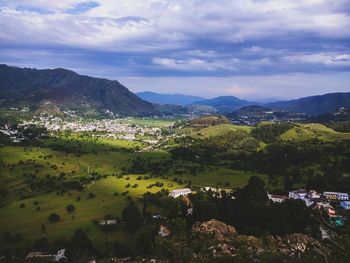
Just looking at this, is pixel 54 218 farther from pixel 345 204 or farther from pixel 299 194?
pixel 345 204

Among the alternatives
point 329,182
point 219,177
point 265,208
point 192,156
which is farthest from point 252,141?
point 265,208

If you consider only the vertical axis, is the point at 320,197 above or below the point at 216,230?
below

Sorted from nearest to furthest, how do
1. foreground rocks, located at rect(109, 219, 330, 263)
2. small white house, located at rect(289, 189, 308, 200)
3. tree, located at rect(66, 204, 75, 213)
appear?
1. foreground rocks, located at rect(109, 219, 330, 263)
2. tree, located at rect(66, 204, 75, 213)
3. small white house, located at rect(289, 189, 308, 200)

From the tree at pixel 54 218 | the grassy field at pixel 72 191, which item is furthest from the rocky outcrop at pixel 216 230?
the tree at pixel 54 218

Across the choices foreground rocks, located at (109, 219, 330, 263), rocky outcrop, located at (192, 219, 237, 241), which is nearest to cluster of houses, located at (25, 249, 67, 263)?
foreground rocks, located at (109, 219, 330, 263)

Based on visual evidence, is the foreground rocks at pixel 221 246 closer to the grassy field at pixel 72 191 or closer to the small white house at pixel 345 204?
the grassy field at pixel 72 191

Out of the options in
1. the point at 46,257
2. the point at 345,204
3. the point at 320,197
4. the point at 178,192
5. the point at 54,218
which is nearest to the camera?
the point at 46,257

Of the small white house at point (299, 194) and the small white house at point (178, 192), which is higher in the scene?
the small white house at point (299, 194)

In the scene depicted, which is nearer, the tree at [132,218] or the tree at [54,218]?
the tree at [132,218]

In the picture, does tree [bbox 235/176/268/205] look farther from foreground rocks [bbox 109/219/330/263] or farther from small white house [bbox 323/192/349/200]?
small white house [bbox 323/192/349/200]

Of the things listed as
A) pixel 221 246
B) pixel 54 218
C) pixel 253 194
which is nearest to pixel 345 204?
pixel 253 194

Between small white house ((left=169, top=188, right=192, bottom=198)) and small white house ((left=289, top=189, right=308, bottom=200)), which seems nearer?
small white house ((left=289, top=189, right=308, bottom=200))
